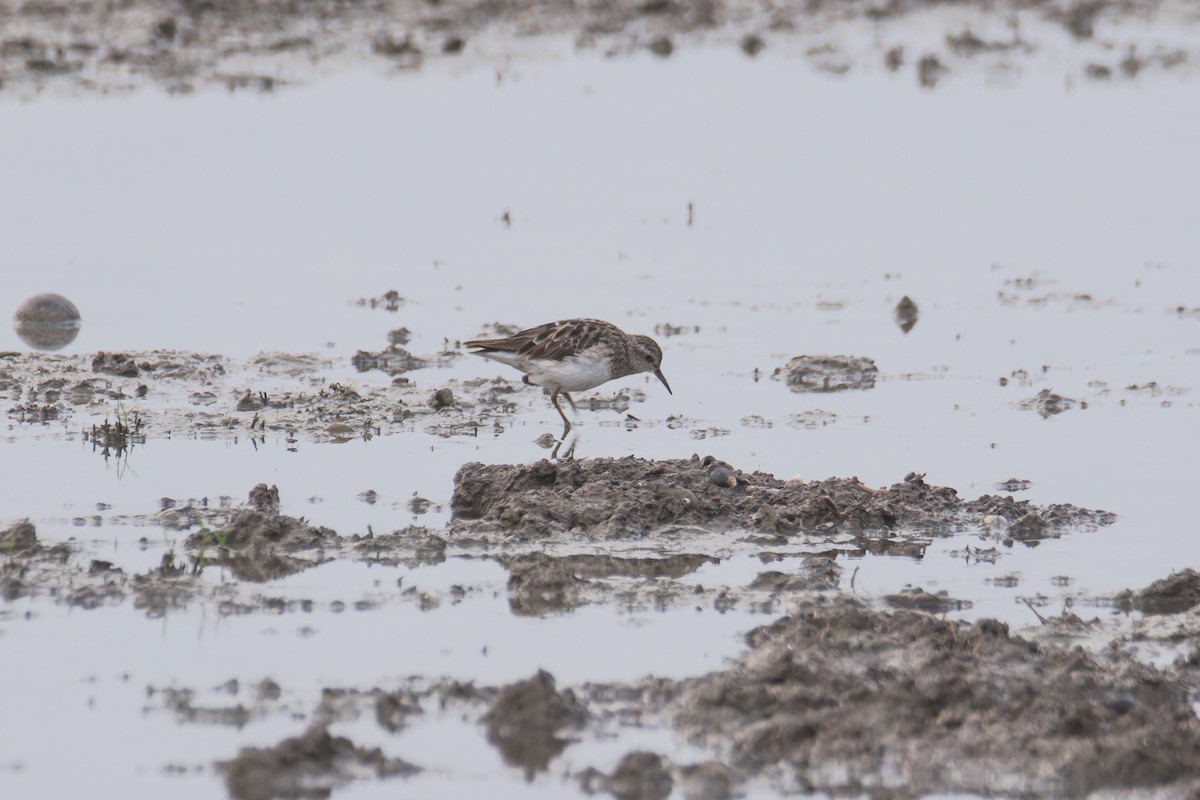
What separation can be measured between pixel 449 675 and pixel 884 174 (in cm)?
1369

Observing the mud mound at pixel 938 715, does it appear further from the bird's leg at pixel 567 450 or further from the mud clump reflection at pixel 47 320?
the mud clump reflection at pixel 47 320

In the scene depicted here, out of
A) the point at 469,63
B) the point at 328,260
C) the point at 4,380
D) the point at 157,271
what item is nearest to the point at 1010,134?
the point at 469,63

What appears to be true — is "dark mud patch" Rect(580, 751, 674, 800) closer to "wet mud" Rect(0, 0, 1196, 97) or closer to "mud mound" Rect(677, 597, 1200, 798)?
"mud mound" Rect(677, 597, 1200, 798)

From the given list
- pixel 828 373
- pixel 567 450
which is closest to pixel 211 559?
pixel 567 450

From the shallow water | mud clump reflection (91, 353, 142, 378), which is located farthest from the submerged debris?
mud clump reflection (91, 353, 142, 378)

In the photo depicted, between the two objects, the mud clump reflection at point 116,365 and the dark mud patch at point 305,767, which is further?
the mud clump reflection at point 116,365

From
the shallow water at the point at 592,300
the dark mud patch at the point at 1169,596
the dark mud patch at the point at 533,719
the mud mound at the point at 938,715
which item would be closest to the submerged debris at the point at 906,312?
the shallow water at the point at 592,300

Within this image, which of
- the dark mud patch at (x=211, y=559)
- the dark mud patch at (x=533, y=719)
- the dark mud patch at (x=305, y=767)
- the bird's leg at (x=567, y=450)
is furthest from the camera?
the bird's leg at (x=567, y=450)

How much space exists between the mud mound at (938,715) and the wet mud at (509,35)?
17579 mm

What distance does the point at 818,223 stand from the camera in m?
17.8

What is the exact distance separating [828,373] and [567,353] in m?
2.27

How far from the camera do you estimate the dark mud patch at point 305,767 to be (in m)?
6.16

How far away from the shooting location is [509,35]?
27.4 metres

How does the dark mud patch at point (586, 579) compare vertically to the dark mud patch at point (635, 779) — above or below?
above
